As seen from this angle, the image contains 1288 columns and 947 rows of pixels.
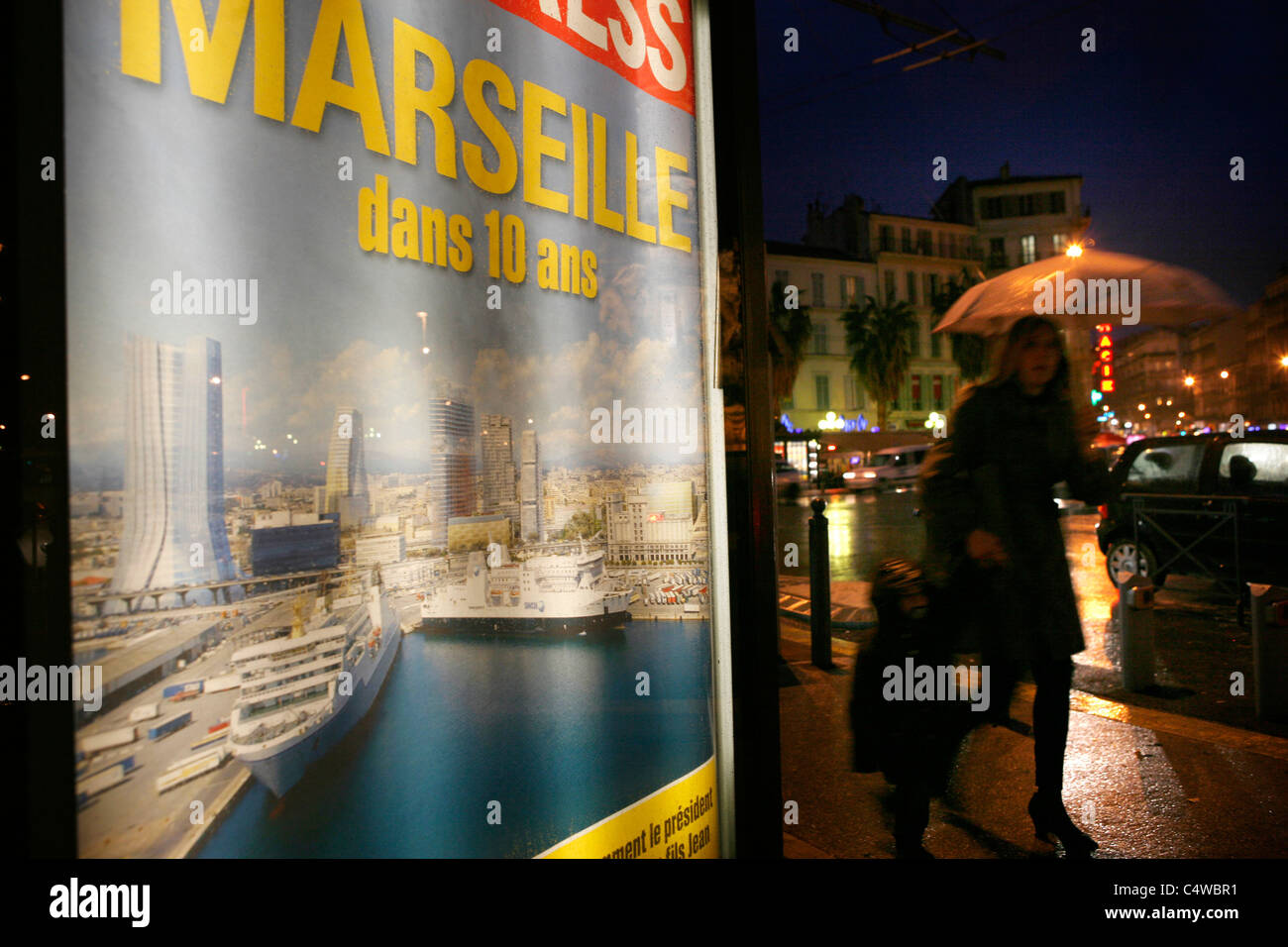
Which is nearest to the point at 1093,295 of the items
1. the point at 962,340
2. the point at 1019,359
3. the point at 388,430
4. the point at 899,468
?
the point at 1019,359

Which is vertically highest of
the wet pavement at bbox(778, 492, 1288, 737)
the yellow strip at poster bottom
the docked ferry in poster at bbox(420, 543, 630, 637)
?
the docked ferry in poster at bbox(420, 543, 630, 637)

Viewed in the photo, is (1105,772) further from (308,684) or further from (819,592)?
(308,684)

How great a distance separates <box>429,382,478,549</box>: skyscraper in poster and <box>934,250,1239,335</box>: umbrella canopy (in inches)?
131

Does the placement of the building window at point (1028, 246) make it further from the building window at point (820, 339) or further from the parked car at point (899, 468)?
the parked car at point (899, 468)

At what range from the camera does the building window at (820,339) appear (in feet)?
137

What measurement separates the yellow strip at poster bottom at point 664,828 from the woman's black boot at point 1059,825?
4.41ft

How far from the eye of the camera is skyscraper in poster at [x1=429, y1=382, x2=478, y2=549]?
1.91 meters

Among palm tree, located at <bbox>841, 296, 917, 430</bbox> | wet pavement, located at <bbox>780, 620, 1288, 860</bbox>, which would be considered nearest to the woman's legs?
wet pavement, located at <bbox>780, 620, 1288, 860</bbox>

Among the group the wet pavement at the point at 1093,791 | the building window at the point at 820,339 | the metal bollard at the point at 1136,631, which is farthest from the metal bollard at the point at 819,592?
the building window at the point at 820,339

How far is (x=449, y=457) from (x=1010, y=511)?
6.64ft

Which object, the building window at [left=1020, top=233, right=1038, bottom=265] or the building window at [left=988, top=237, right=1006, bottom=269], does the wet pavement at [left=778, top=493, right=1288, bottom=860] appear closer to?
the building window at [left=988, top=237, right=1006, bottom=269]

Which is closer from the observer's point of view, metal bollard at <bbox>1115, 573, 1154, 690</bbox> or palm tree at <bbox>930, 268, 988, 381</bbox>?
metal bollard at <bbox>1115, 573, 1154, 690</bbox>

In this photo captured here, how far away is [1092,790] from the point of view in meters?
3.20

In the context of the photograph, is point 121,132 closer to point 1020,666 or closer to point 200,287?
point 200,287
